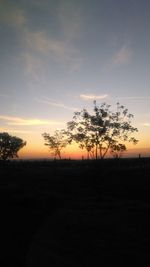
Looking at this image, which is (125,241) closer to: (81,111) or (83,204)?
(83,204)

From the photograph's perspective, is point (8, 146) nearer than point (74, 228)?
No

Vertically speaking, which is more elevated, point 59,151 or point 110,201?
point 59,151

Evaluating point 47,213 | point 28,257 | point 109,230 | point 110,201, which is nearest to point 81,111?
point 110,201

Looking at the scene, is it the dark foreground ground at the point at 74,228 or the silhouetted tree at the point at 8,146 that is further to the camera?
the silhouetted tree at the point at 8,146

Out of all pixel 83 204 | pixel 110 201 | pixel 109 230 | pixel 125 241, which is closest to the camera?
pixel 125 241

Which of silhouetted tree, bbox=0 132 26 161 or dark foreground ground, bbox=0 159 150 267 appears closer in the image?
dark foreground ground, bbox=0 159 150 267

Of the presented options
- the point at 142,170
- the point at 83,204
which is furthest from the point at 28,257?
the point at 142,170

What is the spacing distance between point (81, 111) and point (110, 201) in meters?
32.2

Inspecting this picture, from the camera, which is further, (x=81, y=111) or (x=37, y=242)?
(x=81, y=111)

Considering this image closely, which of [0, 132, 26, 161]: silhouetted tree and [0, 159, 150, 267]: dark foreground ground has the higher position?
[0, 132, 26, 161]: silhouetted tree

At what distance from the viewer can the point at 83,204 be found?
23.8 m

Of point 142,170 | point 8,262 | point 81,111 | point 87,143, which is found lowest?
point 8,262

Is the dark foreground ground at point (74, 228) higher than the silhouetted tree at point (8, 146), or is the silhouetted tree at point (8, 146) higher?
the silhouetted tree at point (8, 146)

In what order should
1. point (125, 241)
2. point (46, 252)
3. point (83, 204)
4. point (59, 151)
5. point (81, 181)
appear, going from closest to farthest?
point (46, 252), point (125, 241), point (83, 204), point (81, 181), point (59, 151)
